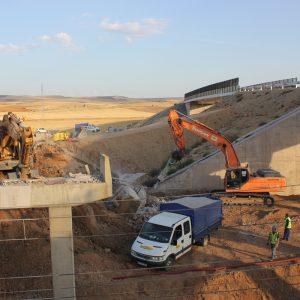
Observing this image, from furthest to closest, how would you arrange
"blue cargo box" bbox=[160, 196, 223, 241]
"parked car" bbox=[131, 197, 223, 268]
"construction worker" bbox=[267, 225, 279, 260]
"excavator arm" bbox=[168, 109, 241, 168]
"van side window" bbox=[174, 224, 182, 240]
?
1. "excavator arm" bbox=[168, 109, 241, 168]
2. "blue cargo box" bbox=[160, 196, 223, 241]
3. "construction worker" bbox=[267, 225, 279, 260]
4. "van side window" bbox=[174, 224, 182, 240]
5. "parked car" bbox=[131, 197, 223, 268]

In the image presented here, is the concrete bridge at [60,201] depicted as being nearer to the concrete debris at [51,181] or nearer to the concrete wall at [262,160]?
the concrete debris at [51,181]

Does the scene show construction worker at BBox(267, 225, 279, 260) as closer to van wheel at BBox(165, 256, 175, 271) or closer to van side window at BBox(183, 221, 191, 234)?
van side window at BBox(183, 221, 191, 234)

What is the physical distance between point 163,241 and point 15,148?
28.8 ft

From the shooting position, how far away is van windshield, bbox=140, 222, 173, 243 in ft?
59.7

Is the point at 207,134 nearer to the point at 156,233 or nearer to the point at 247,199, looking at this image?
the point at 247,199

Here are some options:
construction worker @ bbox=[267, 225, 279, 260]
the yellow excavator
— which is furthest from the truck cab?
the yellow excavator

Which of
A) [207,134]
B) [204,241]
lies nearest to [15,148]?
[204,241]

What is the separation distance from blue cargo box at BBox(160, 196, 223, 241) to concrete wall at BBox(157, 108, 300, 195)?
8126 millimetres

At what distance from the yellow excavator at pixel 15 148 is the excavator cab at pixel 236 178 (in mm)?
11934

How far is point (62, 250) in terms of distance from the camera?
13102 millimetres

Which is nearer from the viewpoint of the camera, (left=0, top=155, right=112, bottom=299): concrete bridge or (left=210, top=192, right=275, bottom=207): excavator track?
(left=0, top=155, right=112, bottom=299): concrete bridge

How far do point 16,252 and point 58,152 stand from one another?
1862 cm

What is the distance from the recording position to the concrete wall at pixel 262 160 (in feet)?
101

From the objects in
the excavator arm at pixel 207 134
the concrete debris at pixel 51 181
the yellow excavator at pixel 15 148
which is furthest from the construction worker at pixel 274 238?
the yellow excavator at pixel 15 148
